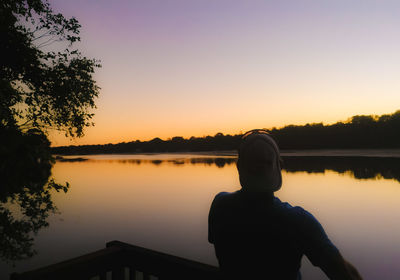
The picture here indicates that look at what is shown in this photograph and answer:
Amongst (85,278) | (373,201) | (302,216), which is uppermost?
(302,216)

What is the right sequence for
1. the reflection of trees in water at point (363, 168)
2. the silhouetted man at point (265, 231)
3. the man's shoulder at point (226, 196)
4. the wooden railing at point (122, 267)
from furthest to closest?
1. the reflection of trees in water at point (363, 168)
2. the wooden railing at point (122, 267)
3. the man's shoulder at point (226, 196)
4. the silhouetted man at point (265, 231)

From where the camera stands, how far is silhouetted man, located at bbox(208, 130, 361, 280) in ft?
3.69

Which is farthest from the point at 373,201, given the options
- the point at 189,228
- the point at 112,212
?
the point at 112,212

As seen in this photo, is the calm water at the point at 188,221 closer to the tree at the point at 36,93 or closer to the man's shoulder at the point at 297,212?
the tree at the point at 36,93

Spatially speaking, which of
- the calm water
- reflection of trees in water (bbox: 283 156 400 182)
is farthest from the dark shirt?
reflection of trees in water (bbox: 283 156 400 182)

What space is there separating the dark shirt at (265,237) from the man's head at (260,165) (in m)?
0.05

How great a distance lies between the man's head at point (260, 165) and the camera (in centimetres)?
125

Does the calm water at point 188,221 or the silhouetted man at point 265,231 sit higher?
the silhouetted man at point 265,231

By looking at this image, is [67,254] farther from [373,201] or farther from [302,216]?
[373,201]

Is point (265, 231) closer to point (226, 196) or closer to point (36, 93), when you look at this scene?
point (226, 196)

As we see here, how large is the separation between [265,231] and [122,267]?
2322mm

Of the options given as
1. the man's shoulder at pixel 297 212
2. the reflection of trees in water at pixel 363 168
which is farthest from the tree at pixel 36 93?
the reflection of trees in water at pixel 363 168

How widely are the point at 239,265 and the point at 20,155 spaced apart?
1.82 m

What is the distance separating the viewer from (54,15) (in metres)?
8.18
